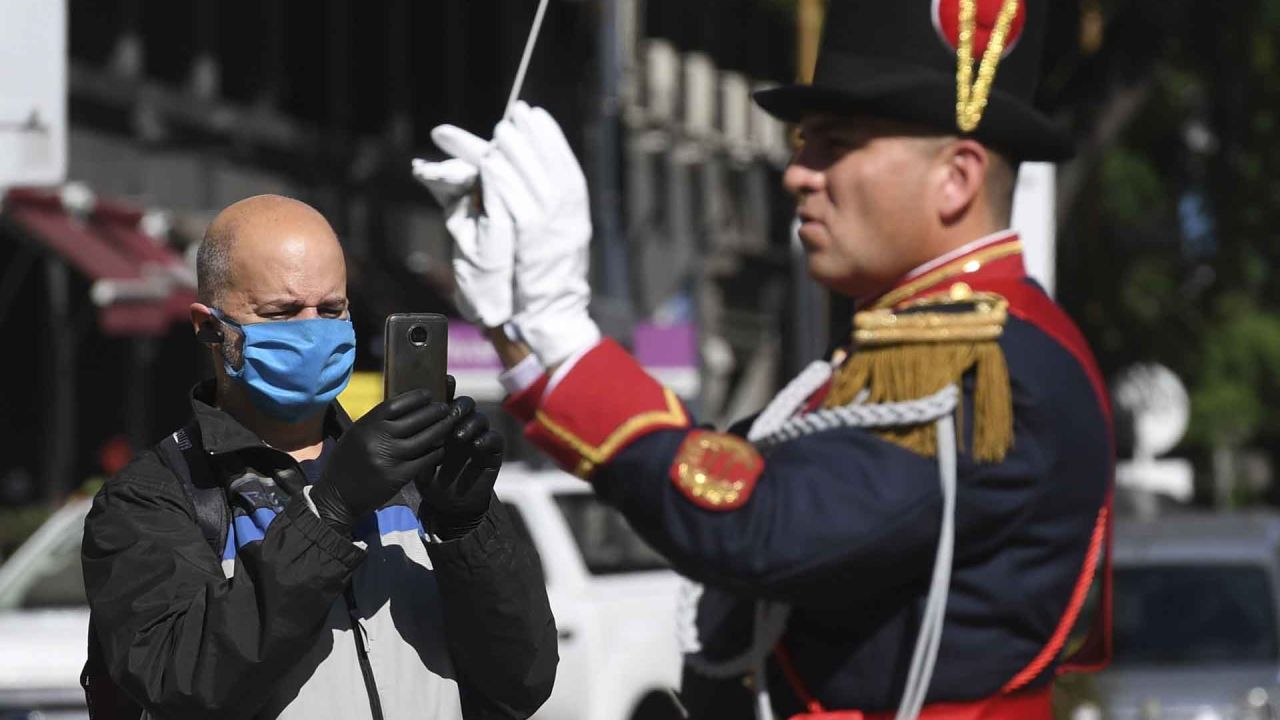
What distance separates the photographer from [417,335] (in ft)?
10.3

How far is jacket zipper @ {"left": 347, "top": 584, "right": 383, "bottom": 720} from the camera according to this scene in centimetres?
316

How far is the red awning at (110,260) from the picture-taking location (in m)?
17.5

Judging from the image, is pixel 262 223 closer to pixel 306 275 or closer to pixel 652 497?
pixel 306 275

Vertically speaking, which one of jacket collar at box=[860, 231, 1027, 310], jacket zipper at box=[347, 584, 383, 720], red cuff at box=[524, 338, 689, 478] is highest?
jacket collar at box=[860, 231, 1027, 310]

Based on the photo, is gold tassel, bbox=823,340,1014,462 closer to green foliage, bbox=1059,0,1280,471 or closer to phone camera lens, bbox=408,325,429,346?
phone camera lens, bbox=408,325,429,346

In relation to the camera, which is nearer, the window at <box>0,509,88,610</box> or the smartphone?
the smartphone

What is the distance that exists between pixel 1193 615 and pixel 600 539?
294cm

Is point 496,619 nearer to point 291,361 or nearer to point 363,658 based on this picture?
point 363,658

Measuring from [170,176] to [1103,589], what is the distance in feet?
58.0

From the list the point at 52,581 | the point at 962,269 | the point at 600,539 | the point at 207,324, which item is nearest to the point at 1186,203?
the point at 600,539

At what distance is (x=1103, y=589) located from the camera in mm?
3453

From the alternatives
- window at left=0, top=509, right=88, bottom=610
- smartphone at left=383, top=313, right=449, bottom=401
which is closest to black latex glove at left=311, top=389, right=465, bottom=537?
smartphone at left=383, top=313, right=449, bottom=401

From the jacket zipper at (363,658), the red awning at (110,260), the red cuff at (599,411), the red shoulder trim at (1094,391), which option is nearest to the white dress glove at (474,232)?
the red cuff at (599,411)

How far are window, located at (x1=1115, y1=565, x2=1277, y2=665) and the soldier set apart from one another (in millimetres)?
8101
